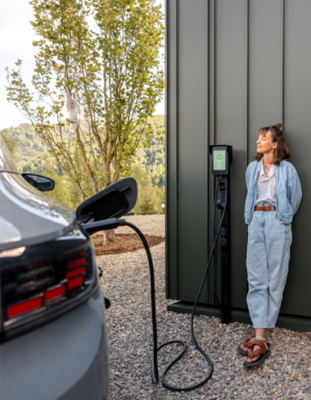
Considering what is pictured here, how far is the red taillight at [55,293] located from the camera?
2.68 ft

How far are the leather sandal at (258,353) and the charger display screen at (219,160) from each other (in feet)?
4.68

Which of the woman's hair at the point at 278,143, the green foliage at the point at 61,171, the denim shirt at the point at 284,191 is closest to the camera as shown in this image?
the denim shirt at the point at 284,191

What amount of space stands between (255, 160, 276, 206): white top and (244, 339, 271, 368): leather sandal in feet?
3.51

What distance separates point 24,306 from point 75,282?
159 mm

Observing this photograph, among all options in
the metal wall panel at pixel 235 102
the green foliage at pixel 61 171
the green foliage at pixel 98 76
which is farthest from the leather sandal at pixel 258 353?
the green foliage at pixel 61 171

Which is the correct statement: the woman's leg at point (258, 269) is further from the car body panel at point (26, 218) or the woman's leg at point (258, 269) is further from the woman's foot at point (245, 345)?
the car body panel at point (26, 218)

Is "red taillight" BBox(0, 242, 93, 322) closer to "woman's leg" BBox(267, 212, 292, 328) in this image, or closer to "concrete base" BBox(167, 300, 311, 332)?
"woman's leg" BBox(267, 212, 292, 328)

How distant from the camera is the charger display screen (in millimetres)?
3043

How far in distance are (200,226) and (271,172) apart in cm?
95

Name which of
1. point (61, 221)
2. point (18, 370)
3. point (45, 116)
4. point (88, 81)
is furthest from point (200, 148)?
point (45, 116)

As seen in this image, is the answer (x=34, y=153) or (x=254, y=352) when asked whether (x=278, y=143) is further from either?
(x=34, y=153)

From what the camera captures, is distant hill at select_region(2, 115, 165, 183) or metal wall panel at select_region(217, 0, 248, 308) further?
distant hill at select_region(2, 115, 165, 183)

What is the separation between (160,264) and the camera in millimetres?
5855

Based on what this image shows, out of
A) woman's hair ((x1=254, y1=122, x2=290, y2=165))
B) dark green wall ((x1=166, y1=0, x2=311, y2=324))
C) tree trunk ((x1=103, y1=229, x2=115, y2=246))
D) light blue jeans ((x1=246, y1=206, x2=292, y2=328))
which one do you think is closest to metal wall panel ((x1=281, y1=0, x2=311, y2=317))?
dark green wall ((x1=166, y1=0, x2=311, y2=324))
